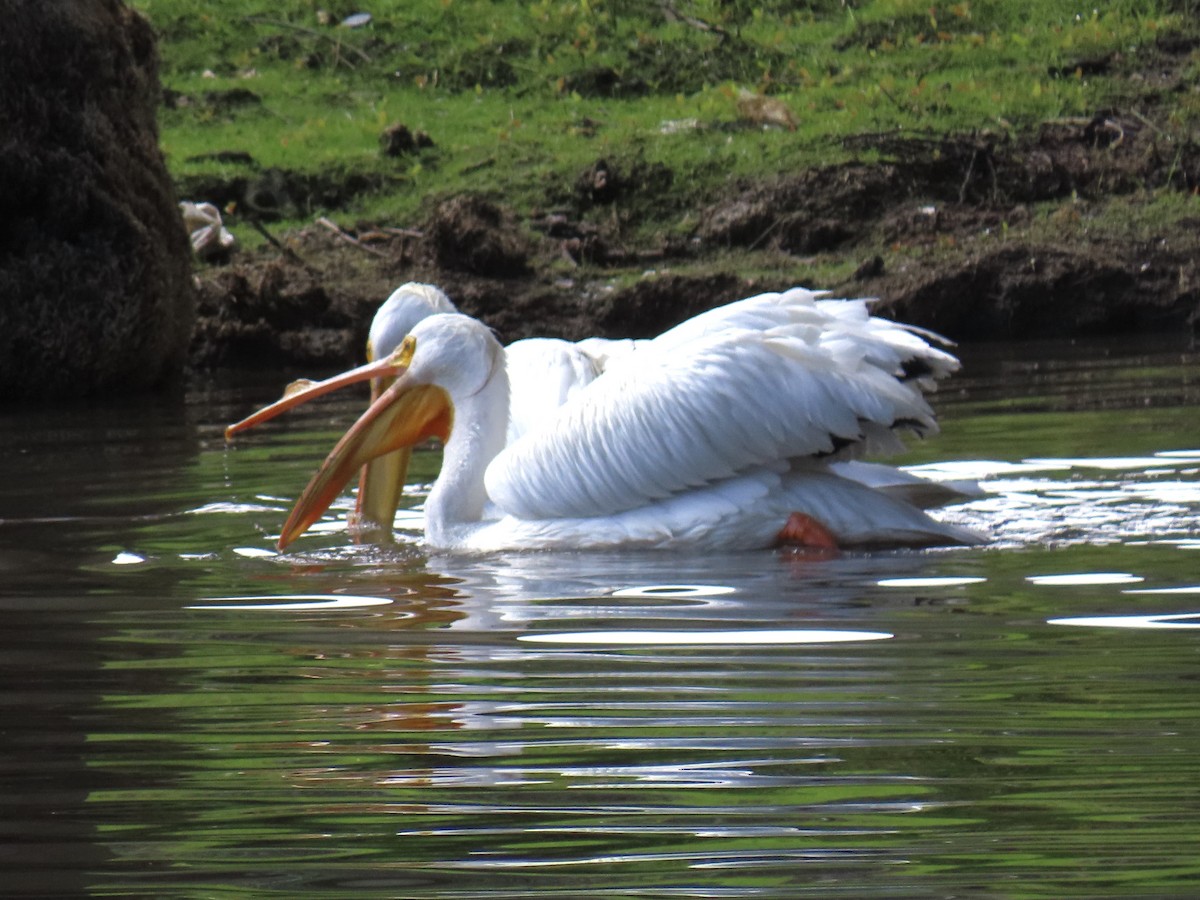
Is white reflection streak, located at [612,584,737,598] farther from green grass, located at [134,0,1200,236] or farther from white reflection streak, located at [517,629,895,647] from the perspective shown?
green grass, located at [134,0,1200,236]

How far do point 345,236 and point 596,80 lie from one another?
4084mm

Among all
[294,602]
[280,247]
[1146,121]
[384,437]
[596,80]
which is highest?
[596,80]

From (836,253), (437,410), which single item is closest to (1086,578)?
(437,410)

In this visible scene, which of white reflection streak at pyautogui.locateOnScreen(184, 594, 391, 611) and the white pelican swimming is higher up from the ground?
the white pelican swimming

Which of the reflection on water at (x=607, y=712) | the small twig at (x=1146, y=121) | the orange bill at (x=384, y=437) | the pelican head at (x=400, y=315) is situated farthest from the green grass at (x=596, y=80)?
the reflection on water at (x=607, y=712)

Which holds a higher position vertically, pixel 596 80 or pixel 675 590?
pixel 596 80

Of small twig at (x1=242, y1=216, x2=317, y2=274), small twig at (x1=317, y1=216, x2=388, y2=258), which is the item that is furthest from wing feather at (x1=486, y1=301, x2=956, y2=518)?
small twig at (x1=317, y1=216, x2=388, y2=258)

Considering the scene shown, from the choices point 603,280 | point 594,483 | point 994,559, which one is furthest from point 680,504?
point 603,280

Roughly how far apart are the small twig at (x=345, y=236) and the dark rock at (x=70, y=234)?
7.68 ft

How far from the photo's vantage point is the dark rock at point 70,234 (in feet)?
32.9

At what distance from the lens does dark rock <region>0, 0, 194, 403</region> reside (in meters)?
10.0

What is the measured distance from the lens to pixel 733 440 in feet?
16.2

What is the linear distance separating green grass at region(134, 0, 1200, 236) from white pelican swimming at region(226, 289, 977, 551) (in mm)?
8228

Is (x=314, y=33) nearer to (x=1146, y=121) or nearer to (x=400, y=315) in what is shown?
(x=1146, y=121)
